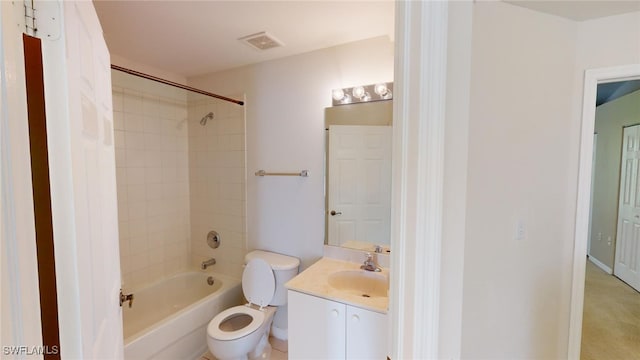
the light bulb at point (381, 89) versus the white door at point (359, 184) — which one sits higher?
the light bulb at point (381, 89)

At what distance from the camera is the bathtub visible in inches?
70.6

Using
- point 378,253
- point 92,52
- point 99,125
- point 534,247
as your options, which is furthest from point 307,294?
point 92,52

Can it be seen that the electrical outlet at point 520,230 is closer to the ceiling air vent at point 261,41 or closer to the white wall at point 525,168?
the white wall at point 525,168

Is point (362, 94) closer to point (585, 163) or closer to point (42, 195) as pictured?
point (585, 163)

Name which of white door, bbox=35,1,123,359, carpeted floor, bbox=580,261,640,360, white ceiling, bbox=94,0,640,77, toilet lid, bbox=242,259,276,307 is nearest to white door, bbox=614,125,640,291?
carpeted floor, bbox=580,261,640,360

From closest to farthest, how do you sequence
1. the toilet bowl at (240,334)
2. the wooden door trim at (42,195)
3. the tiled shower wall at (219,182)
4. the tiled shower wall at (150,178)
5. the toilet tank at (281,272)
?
the wooden door trim at (42,195) < the toilet bowl at (240,334) < the toilet tank at (281,272) < the tiled shower wall at (150,178) < the tiled shower wall at (219,182)

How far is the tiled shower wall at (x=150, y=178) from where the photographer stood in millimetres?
2316

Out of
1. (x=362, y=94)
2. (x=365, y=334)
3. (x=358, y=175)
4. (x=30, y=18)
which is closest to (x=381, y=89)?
(x=362, y=94)

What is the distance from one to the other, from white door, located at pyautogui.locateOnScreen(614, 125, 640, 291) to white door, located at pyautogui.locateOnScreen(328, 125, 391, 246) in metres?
3.11

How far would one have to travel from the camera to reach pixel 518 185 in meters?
1.15

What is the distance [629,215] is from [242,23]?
14.6ft

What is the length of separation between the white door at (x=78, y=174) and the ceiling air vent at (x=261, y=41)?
3.38 feet
